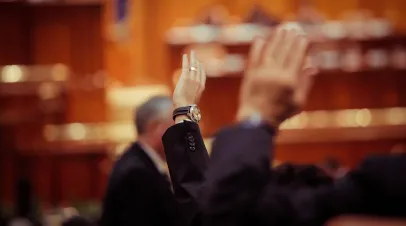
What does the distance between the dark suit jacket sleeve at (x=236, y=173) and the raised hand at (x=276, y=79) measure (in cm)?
4

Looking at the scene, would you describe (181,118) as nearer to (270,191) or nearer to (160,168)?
(270,191)

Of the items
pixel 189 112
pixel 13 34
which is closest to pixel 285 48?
pixel 189 112

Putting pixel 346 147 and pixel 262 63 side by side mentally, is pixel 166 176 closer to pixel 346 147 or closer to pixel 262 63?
pixel 262 63

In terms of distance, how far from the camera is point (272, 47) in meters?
1.20

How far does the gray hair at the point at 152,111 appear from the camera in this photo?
125 inches

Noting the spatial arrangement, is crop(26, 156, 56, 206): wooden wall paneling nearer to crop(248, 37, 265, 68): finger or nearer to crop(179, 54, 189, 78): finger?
crop(179, 54, 189, 78): finger

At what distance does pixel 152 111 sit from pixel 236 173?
2105mm

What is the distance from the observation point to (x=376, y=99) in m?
7.62

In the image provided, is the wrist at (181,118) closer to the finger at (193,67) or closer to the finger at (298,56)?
the finger at (193,67)

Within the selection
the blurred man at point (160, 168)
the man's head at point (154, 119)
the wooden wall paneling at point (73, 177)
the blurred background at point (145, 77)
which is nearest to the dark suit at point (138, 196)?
the blurred man at point (160, 168)

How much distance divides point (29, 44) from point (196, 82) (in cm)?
551

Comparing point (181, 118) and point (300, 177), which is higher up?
point (181, 118)

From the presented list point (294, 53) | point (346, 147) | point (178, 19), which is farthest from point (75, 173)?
point (294, 53)

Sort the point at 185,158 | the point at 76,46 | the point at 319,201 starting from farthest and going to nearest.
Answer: the point at 76,46 < the point at 185,158 < the point at 319,201
